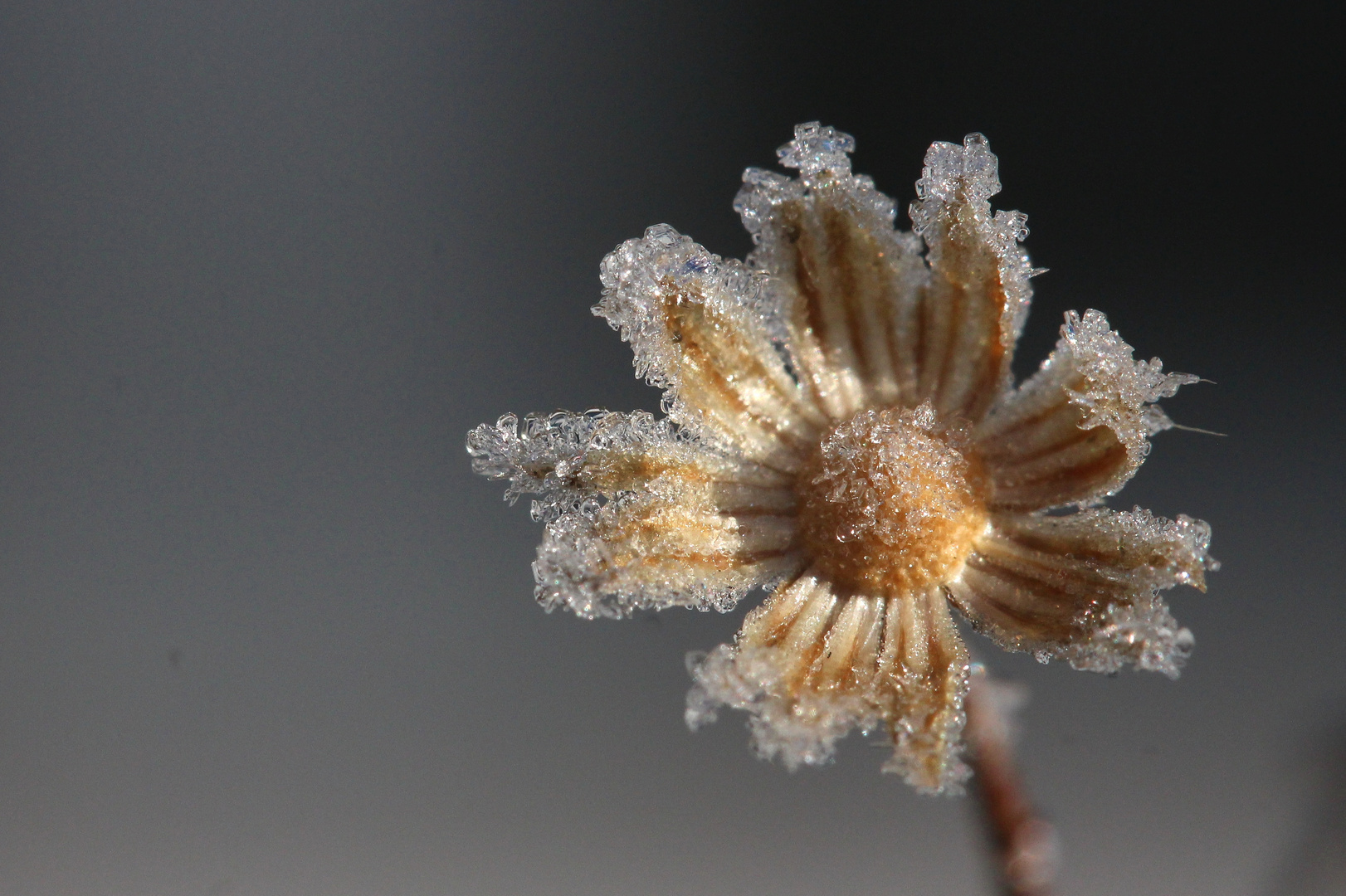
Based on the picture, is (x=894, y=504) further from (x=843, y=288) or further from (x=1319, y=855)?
(x=1319, y=855)

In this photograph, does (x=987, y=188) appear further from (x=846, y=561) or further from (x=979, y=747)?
(x=979, y=747)

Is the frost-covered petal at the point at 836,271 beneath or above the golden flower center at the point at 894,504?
above

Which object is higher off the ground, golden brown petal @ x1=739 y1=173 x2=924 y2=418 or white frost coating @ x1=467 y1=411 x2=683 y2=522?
golden brown petal @ x1=739 y1=173 x2=924 y2=418

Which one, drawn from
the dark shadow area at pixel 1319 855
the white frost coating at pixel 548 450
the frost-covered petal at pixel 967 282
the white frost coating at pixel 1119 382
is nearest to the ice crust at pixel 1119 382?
the white frost coating at pixel 1119 382

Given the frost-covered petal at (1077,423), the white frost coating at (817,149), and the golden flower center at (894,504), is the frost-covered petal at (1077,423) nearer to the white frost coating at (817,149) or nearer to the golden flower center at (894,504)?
the golden flower center at (894,504)

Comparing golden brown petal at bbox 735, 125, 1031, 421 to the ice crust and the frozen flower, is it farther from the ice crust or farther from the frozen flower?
the ice crust

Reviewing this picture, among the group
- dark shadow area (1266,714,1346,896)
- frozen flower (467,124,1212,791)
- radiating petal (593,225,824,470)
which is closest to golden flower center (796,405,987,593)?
frozen flower (467,124,1212,791)
